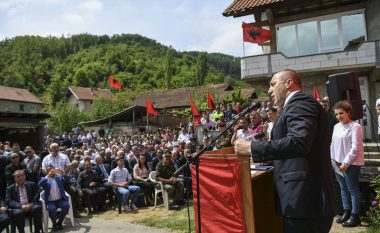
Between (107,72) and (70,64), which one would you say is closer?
(107,72)

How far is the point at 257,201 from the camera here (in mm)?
3205

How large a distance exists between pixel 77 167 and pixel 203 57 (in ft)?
220

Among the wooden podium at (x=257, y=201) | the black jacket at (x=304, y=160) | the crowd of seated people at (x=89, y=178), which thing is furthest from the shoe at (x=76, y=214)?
the black jacket at (x=304, y=160)

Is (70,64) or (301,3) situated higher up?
(70,64)

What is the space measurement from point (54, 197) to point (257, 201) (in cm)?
596

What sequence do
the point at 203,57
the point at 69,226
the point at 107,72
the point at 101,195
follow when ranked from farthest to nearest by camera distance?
the point at 107,72 → the point at 203,57 → the point at 101,195 → the point at 69,226

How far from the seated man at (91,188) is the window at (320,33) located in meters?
10.3

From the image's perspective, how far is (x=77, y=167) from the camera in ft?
33.7

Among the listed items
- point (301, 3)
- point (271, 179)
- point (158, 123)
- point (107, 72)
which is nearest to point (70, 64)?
point (107, 72)

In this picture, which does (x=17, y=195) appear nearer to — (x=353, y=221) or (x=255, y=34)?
(x=353, y=221)

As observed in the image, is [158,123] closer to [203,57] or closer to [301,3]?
[301,3]

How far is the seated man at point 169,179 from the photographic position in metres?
9.45

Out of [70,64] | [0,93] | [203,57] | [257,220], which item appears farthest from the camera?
[70,64]

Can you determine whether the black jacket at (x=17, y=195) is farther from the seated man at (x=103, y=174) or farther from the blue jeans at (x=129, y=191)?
the seated man at (x=103, y=174)
